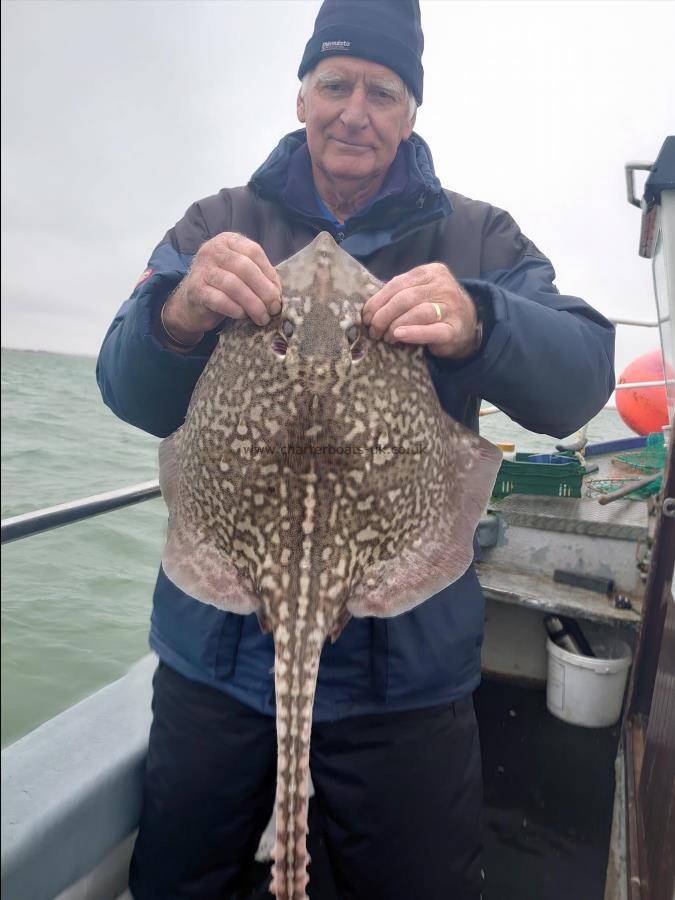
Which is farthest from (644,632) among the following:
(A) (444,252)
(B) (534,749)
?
(A) (444,252)

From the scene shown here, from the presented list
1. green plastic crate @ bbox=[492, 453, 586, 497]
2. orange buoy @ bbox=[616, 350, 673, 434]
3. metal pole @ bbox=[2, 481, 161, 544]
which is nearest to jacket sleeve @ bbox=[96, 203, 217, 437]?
metal pole @ bbox=[2, 481, 161, 544]

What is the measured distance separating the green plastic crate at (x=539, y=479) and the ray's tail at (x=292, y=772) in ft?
12.3

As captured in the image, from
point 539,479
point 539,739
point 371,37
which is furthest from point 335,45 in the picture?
point 539,739

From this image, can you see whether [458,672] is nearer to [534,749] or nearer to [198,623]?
[198,623]

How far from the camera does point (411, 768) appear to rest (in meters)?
2.03

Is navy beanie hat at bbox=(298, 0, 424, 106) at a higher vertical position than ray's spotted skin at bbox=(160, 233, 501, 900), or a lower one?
higher

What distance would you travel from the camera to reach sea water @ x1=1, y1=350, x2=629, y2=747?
712cm

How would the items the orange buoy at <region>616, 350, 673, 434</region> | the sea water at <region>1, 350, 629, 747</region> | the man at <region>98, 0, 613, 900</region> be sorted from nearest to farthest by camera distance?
the man at <region>98, 0, 613, 900</region>, the sea water at <region>1, 350, 629, 747</region>, the orange buoy at <region>616, 350, 673, 434</region>

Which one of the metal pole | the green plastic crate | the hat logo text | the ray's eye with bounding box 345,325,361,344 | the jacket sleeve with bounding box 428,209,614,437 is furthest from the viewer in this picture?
the green plastic crate

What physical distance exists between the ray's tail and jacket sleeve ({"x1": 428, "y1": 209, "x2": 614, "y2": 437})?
2.99 ft

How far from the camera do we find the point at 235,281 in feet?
4.51

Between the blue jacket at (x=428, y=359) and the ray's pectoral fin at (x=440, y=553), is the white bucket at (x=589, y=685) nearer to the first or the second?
the blue jacket at (x=428, y=359)

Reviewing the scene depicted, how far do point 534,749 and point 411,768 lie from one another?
8.27ft

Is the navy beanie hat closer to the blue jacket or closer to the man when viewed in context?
the man
